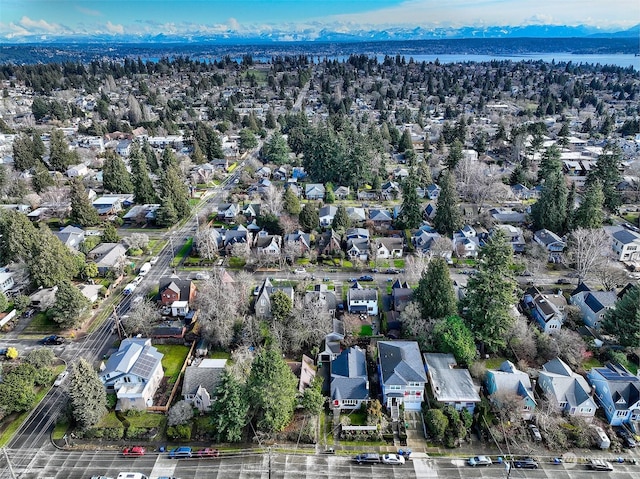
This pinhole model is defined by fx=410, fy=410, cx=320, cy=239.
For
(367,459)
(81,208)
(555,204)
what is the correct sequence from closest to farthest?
(367,459) → (555,204) → (81,208)

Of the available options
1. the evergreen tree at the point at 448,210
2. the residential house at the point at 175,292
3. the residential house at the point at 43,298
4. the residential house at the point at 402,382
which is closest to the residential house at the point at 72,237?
the residential house at the point at 43,298

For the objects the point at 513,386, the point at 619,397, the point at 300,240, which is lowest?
the point at 300,240

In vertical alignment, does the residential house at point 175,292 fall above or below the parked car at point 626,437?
above

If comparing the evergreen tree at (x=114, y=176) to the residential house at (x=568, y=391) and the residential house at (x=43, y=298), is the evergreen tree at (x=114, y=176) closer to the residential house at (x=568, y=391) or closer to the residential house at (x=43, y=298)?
the residential house at (x=43, y=298)

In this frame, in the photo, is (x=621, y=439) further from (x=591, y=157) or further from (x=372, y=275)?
(x=591, y=157)

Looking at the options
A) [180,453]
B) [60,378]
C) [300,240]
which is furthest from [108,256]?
[180,453]

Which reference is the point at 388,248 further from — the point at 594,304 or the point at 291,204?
the point at 594,304

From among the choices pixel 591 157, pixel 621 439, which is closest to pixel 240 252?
pixel 621 439
